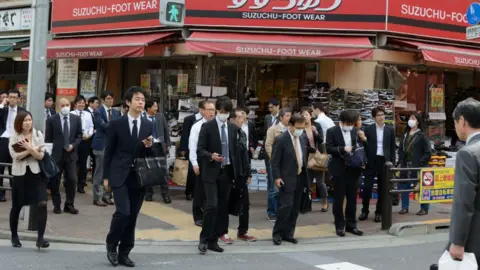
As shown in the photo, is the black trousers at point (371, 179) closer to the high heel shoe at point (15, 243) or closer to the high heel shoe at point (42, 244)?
the high heel shoe at point (42, 244)

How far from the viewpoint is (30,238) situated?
8.48 metres

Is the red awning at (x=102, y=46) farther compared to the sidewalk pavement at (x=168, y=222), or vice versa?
the red awning at (x=102, y=46)

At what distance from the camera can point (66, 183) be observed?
10.4 metres

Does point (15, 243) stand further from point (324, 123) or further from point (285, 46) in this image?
point (285, 46)

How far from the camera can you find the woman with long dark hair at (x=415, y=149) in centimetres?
1096

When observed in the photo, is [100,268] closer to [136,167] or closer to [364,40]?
[136,167]

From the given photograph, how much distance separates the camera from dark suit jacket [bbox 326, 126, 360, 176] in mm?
9375

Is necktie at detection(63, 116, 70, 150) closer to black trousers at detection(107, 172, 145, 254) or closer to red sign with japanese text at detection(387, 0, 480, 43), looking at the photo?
black trousers at detection(107, 172, 145, 254)

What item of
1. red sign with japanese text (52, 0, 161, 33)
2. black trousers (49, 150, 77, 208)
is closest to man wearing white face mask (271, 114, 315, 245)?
black trousers (49, 150, 77, 208)

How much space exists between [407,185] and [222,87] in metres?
5.05

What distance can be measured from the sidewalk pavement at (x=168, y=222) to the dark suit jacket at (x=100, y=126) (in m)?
1.10

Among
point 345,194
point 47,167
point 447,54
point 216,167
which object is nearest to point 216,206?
point 216,167

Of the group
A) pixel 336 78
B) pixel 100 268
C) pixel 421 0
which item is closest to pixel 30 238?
pixel 100 268

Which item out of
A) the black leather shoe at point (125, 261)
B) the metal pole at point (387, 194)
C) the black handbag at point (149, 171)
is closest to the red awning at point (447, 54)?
the metal pole at point (387, 194)
